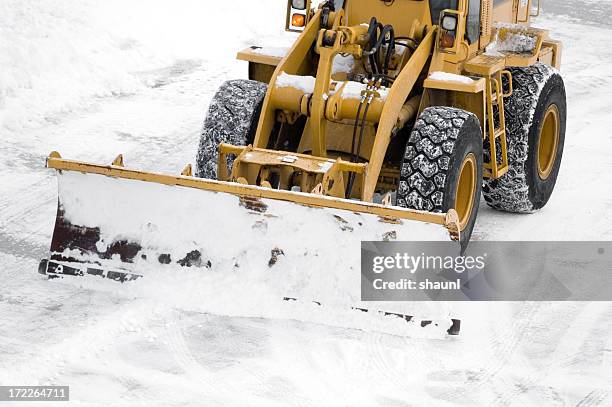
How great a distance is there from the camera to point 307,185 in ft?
22.8

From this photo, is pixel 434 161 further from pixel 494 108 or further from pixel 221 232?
pixel 494 108

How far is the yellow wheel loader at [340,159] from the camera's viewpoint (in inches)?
256

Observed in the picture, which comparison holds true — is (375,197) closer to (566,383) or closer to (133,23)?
(566,383)

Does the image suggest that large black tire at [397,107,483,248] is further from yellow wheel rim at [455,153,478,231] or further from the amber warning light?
the amber warning light

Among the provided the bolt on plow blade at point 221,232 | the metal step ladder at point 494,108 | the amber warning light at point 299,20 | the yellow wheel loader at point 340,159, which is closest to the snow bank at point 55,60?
the yellow wheel loader at point 340,159

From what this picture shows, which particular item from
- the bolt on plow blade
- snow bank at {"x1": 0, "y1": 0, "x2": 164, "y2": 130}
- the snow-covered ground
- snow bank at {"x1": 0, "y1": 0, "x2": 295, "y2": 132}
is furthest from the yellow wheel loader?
snow bank at {"x1": 0, "y1": 0, "x2": 295, "y2": 132}

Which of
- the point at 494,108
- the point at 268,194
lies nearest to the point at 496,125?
the point at 494,108

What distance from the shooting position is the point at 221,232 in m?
6.66

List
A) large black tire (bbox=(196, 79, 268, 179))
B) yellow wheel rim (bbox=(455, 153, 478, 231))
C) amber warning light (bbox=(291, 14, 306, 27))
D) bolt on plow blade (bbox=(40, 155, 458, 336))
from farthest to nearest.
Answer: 1. amber warning light (bbox=(291, 14, 306, 27))
2. large black tire (bbox=(196, 79, 268, 179))
3. yellow wheel rim (bbox=(455, 153, 478, 231))
4. bolt on plow blade (bbox=(40, 155, 458, 336))

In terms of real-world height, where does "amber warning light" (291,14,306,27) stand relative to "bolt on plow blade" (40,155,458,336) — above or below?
above

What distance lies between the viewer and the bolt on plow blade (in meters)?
6.38

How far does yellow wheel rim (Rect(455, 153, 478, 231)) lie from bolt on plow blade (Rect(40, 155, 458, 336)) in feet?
4.40

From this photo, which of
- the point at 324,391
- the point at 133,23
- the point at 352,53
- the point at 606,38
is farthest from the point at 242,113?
the point at 606,38

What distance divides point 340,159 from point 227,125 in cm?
112
